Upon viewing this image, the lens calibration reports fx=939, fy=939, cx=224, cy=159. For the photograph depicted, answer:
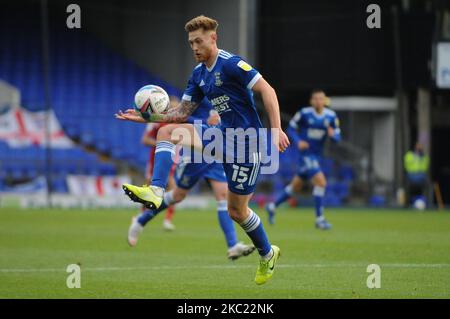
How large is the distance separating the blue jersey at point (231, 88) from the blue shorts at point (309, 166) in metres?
8.82

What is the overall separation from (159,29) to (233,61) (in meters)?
23.0

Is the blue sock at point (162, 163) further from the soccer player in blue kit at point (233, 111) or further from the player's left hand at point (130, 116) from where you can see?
the player's left hand at point (130, 116)

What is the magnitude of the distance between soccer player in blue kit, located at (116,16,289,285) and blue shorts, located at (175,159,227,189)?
10.6 ft

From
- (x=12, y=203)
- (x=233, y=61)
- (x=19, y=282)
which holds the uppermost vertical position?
(x=233, y=61)

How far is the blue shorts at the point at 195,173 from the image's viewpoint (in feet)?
40.3

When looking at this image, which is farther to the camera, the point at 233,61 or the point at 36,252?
the point at 36,252

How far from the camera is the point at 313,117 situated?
57.8 ft

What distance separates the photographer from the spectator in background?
1031 inches

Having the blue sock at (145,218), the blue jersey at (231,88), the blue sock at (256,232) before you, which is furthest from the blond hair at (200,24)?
the blue sock at (145,218)

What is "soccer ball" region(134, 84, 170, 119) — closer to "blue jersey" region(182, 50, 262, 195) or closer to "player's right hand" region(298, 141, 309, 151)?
"blue jersey" region(182, 50, 262, 195)

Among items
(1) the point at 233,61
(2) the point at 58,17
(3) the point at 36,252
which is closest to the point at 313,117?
(3) the point at 36,252

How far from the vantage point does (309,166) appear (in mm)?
17438
